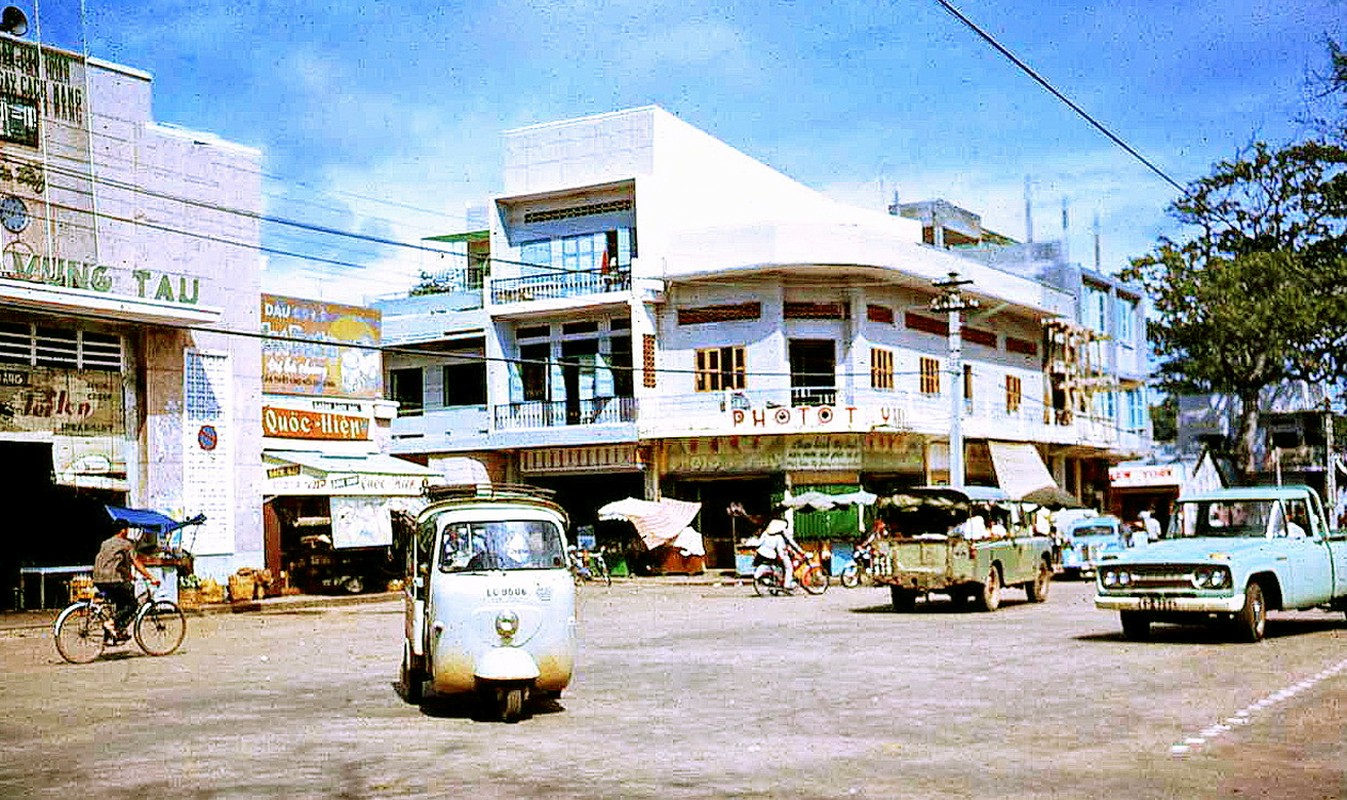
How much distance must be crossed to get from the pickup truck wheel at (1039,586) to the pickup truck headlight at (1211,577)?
959cm

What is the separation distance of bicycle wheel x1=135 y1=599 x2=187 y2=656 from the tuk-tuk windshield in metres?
7.49

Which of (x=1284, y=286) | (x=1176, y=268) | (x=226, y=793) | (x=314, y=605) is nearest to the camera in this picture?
(x=226, y=793)

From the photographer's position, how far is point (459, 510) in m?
12.2

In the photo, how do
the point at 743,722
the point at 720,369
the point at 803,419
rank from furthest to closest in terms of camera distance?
the point at 720,369
the point at 803,419
the point at 743,722

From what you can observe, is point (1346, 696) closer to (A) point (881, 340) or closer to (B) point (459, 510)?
(B) point (459, 510)

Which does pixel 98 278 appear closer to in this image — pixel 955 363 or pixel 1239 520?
pixel 1239 520

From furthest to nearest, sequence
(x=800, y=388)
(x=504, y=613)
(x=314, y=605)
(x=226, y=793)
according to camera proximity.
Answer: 1. (x=800, y=388)
2. (x=314, y=605)
3. (x=504, y=613)
4. (x=226, y=793)

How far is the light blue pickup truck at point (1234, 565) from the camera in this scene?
16.5 metres

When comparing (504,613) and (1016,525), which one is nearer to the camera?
(504,613)

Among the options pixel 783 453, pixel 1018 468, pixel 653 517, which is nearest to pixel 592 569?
pixel 653 517

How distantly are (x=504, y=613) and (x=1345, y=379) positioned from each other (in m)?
42.5

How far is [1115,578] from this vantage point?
1711 centimetres

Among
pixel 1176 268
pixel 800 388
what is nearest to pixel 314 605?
pixel 800 388

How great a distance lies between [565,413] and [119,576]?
26.0m
